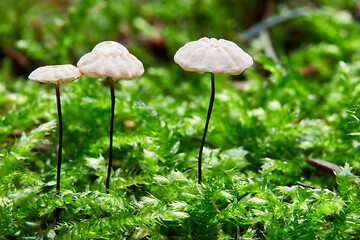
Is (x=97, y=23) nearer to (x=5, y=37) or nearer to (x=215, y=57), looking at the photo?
(x=5, y=37)

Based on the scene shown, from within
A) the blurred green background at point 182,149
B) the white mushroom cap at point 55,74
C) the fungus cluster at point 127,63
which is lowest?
the blurred green background at point 182,149

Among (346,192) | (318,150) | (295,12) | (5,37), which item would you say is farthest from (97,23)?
(346,192)

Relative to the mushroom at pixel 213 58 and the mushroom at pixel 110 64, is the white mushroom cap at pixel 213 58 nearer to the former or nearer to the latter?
the mushroom at pixel 213 58

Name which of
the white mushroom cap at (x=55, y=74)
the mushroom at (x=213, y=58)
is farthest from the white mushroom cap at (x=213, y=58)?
the white mushroom cap at (x=55, y=74)

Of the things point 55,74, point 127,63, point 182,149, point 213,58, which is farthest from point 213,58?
point 182,149

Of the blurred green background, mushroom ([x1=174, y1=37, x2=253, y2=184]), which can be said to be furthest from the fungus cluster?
the blurred green background

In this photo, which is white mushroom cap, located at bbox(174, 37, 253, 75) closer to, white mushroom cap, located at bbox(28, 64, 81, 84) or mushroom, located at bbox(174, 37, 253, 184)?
mushroom, located at bbox(174, 37, 253, 184)

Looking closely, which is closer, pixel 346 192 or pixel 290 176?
pixel 346 192
